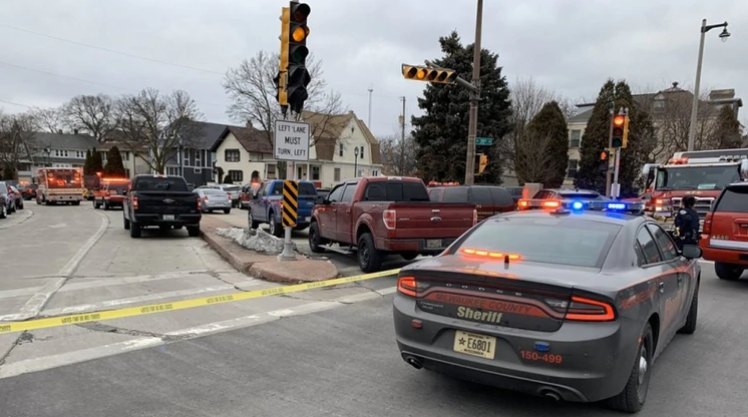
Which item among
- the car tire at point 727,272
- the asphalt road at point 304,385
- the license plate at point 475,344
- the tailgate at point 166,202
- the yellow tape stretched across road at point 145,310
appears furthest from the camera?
the tailgate at point 166,202

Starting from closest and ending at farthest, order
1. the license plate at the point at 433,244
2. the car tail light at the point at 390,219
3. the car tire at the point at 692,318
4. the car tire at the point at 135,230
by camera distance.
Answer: the car tire at the point at 692,318, the car tail light at the point at 390,219, the license plate at the point at 433,244, the car tire at the point at 135,230

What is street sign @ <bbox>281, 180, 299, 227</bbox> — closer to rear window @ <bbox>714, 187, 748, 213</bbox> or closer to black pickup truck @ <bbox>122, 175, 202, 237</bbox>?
black pickup truck @ <bbox>122, 175, 202, 237</bbox>

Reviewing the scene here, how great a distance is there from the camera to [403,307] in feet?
12.9

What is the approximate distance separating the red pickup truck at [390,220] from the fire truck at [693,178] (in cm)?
770

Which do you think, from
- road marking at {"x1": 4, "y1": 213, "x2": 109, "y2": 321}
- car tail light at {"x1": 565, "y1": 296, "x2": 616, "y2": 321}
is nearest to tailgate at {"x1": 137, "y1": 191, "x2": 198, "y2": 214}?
road marking at {"x1": 4, "y1": 213, "x2": 109, "y2": 321}

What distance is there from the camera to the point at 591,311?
320 centimetres

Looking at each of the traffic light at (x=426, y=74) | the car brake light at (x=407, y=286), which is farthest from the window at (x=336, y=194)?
the car brake light at (x=407, y=286)

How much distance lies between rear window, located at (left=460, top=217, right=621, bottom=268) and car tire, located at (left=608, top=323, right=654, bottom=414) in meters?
0.69

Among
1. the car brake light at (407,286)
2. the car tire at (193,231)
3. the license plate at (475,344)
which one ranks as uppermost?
the car brake light at (407,286)

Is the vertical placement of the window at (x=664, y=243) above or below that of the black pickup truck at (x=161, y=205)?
above

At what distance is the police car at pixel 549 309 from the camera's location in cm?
319

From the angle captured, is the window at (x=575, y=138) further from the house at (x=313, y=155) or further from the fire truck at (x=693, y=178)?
the fire truck at (x=693, y=178)

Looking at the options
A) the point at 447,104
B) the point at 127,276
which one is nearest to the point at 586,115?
the point at 447,104

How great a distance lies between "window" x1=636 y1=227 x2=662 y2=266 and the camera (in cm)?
423
